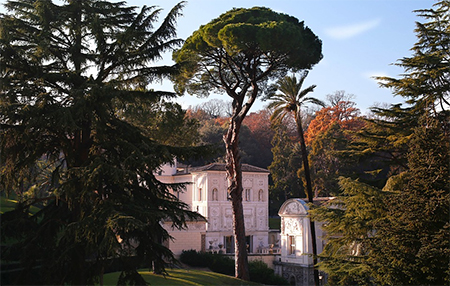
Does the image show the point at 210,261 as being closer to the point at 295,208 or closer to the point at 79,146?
the point at 295,208

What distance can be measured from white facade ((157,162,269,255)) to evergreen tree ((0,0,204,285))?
20.7 metres

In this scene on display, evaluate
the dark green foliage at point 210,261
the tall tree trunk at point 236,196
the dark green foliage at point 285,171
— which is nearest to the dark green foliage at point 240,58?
the tall tree trunk at point 236,196

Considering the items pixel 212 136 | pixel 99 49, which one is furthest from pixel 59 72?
pixel 212 136

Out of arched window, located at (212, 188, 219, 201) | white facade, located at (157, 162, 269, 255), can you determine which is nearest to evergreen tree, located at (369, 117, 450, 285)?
white facade, located at (157, 162, 269, 255)

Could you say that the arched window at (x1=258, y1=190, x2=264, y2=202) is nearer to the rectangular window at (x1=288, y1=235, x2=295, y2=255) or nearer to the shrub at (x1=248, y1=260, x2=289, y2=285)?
the rectangular window at (x1=288, y1=235, x2=295, y2=255)

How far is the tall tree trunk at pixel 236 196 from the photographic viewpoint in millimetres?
21047

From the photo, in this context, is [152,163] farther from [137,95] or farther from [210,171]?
[210,171]

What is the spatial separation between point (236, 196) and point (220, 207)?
14.8 metres

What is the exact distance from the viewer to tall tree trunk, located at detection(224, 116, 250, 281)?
21.0m

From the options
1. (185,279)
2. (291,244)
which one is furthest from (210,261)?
(185,279)

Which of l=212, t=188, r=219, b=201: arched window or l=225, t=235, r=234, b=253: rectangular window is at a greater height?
l=212, t=188, r=219, b=201: arched window

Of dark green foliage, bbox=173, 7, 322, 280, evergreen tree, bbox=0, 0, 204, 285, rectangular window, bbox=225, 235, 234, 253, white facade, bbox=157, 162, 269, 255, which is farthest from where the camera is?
rectangular window, bbox=225, 235, 234, 253

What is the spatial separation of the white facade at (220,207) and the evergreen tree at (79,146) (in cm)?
2072

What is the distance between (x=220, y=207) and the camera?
35.7 metres
